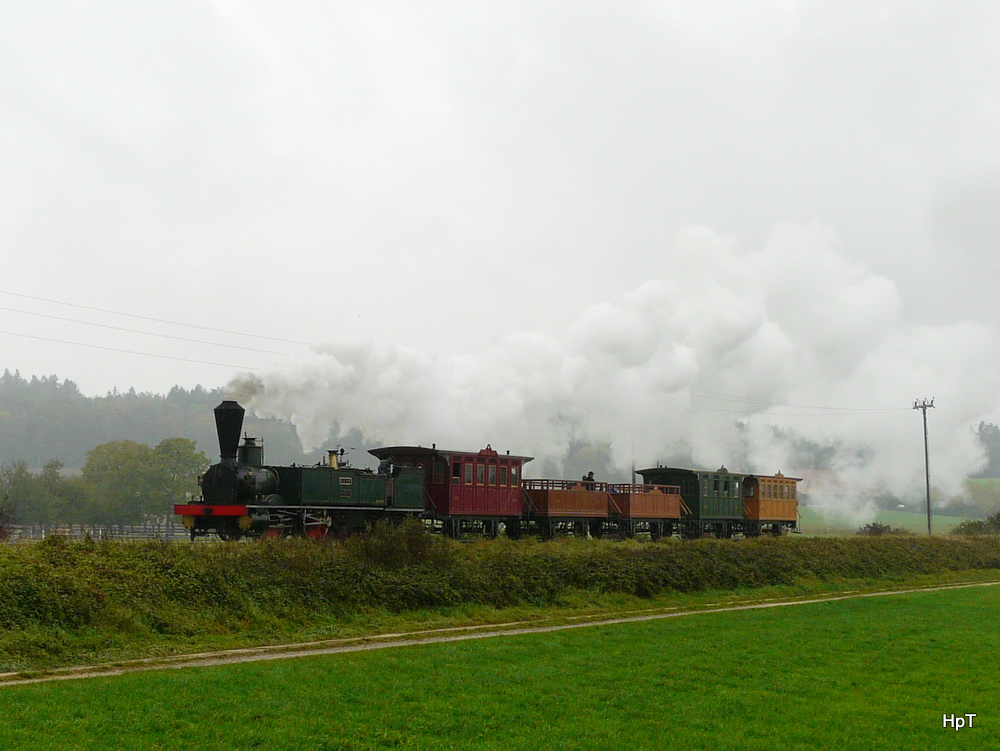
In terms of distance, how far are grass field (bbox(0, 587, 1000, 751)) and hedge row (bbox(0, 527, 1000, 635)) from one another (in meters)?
3.38

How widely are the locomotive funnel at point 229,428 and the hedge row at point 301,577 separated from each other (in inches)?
284

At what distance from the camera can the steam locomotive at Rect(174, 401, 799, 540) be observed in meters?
25.3

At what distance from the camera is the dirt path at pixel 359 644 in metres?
12.6

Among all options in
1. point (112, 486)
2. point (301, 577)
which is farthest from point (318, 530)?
point (112, 486)

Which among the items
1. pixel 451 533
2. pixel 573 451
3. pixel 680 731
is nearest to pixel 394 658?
pixel 680 731

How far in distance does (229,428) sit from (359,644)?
1246cm

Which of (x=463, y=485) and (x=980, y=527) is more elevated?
(x=463, y=485)

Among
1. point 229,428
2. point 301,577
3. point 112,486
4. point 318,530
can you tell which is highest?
point 229,428

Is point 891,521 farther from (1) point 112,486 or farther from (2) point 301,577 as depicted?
(2) point 301,577

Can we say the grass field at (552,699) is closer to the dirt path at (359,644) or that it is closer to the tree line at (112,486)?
the dirt path at (359,644)

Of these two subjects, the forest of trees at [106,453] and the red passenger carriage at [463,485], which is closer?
the red passenger carriage at [463,485]

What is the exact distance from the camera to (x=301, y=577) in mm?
18375

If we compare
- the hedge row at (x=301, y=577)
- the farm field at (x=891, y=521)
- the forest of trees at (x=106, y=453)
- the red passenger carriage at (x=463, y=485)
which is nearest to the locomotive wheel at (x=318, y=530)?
the hedge row at (x=301, y=577)

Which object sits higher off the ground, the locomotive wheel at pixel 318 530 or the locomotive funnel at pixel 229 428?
the locomotive funnel at pixel 229 428
